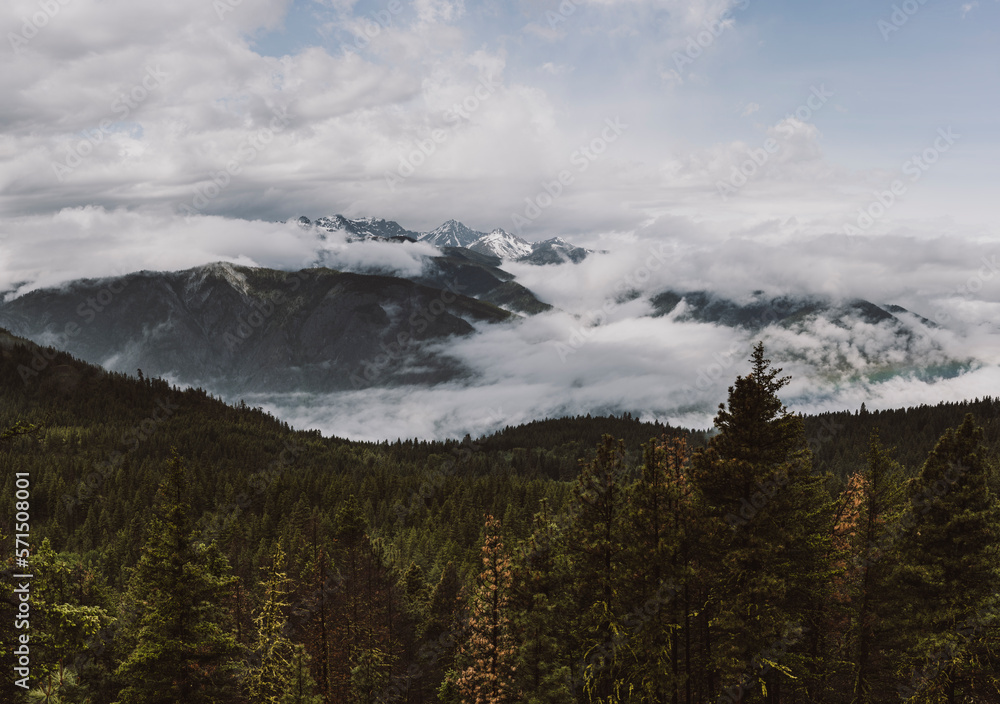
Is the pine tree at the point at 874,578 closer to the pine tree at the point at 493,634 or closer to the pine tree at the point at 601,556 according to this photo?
the pine tree at the point at 601,556

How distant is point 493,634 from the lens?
99.9ft

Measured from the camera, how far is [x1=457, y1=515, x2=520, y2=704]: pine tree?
30.0 m

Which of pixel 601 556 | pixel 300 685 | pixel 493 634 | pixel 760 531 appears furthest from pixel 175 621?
pixel 760 531

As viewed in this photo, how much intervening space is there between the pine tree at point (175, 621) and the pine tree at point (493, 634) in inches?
458

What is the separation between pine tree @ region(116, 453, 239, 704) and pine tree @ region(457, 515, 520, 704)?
11.6m

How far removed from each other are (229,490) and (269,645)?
143190 millimetres

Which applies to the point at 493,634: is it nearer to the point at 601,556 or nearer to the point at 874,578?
the point at 601,556

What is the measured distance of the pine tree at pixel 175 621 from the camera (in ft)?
75.0

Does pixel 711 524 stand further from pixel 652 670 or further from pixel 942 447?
pixel 942 447

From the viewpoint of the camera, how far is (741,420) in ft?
75.6

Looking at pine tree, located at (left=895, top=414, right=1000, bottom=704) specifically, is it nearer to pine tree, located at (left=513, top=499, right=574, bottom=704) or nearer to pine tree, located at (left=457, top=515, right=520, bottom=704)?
pine tree, located at (left=513, top=499, right=574, bottom=704)

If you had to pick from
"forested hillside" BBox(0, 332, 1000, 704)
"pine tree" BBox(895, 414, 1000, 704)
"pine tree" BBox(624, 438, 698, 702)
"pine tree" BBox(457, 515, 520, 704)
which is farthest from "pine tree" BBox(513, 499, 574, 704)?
"pine tree" BBox(895, 414, 1000, 704)

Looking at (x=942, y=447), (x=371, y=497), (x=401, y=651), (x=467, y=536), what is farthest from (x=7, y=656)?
(x=371, y=497)

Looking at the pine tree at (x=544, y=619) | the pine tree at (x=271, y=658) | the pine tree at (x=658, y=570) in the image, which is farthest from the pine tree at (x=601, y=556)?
the pine tree at (x=271, y=658)
